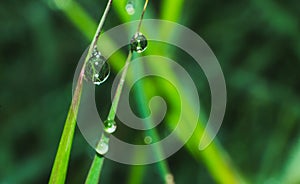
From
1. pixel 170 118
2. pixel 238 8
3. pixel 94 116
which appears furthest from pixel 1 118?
pixel 238 8

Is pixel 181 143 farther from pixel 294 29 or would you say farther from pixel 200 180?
pixel 294 29

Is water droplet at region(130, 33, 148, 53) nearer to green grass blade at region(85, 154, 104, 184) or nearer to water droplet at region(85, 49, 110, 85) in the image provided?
water droplet at region(85, 49, 110, 85)

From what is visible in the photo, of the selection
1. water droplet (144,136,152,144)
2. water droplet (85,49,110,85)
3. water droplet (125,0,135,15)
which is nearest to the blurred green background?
water droplet (144,136,152,144)

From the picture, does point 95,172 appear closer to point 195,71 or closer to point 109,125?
point 109,125

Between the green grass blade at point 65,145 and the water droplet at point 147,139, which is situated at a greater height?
the green grass blade at point 65,145

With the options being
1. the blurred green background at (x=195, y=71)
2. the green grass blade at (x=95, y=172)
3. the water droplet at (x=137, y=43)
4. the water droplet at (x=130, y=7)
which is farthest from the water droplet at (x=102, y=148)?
the blurred green background at (x=195, y=71)

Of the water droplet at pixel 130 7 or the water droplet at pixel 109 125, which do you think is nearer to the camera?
the water droplet at pixel 109 125

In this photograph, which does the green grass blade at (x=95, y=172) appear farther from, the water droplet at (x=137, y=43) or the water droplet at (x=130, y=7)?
the water droplet at (x=130, y=7)

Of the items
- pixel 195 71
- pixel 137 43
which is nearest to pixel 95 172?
pixel 137 43
